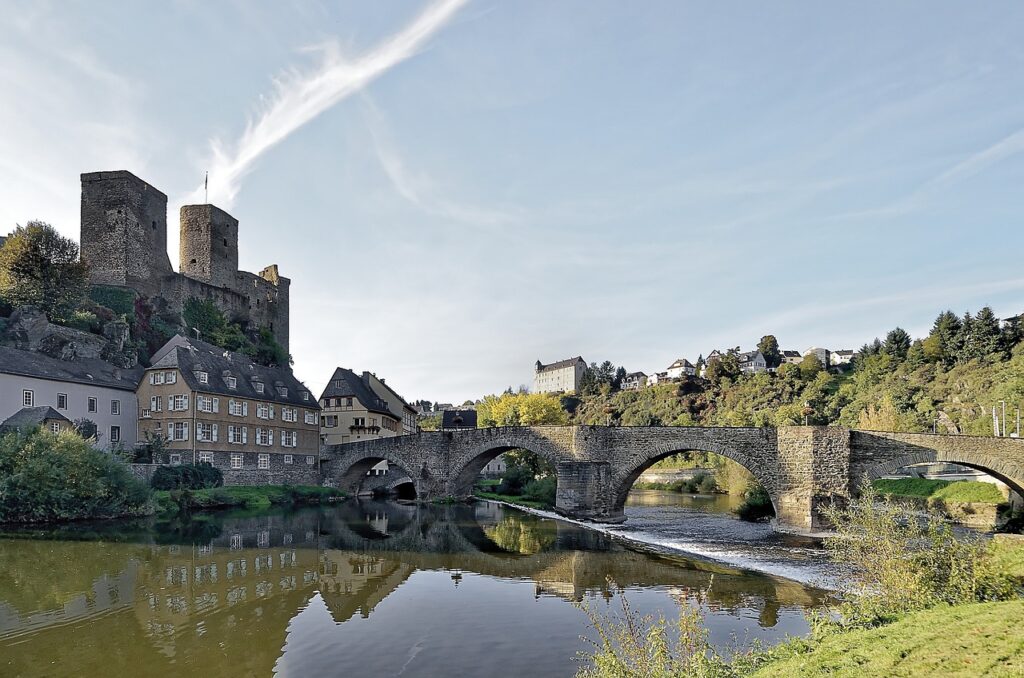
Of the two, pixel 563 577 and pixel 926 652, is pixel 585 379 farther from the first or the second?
pixel 926 652

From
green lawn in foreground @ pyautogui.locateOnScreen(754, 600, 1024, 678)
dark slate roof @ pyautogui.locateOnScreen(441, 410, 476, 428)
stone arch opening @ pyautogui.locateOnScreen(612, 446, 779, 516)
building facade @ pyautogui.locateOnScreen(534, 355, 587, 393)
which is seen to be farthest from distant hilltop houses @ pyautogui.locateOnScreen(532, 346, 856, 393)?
green lawn in foreground @ pyautogui.locateOnScreen(754, 600, 1024, 678)

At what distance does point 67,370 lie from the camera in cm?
4272

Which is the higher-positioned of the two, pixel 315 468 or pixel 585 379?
pixel 585 379

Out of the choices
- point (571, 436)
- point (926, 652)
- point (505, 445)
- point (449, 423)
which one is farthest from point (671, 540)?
point (449, 423)

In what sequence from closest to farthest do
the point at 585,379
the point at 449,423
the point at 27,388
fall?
the point at 27,388
the point at 449,423
the point at 585,379

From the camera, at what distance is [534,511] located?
135 feet

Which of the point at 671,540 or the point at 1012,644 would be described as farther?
the point at 671,540

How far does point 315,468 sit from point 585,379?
83780mm

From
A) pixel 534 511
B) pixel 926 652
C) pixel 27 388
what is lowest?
pixel 534 511

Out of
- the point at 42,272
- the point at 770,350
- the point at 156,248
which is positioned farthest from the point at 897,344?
the point at 42,272

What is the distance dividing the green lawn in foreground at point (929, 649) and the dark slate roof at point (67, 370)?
43.1 metres

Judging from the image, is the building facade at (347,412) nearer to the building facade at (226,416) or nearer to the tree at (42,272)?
the building facade at (226,416)

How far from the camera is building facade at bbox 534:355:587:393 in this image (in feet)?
509

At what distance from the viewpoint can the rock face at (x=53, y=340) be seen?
44062 millimetres
